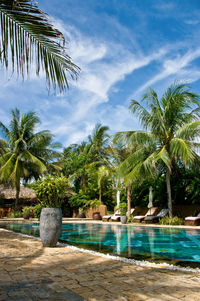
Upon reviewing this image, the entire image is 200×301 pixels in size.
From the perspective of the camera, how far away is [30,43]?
2.47 metres

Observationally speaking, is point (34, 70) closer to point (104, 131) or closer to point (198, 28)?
point (198, 28)

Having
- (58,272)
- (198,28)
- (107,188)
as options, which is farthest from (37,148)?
(58,272)

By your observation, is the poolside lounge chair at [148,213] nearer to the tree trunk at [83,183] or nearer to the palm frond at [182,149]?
the palm frond at [182,149]

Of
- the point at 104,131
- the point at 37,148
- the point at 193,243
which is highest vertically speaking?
the point at 104,131

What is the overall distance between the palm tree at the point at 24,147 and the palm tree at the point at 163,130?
867 cm

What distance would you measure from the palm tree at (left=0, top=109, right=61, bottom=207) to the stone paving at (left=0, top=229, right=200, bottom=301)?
50.5 feet

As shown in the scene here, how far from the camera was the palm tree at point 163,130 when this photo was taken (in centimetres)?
1216

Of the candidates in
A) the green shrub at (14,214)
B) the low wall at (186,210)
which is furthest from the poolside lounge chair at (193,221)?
the green shrub at (14,214)

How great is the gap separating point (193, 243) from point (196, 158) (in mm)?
5991

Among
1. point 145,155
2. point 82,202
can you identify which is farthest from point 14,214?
point 145,155

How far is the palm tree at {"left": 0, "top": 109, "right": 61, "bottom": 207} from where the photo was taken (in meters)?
18.9

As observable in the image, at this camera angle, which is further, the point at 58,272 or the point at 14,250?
the point at 14,250

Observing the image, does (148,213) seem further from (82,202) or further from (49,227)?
(49,227)

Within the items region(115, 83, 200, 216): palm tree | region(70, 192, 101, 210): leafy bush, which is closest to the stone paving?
region(115, 83, 200, 216): palm tree
